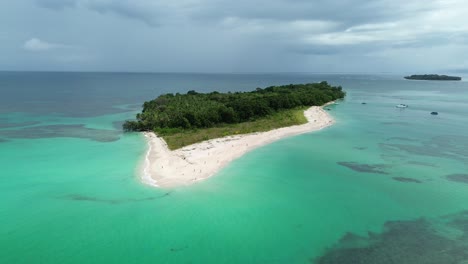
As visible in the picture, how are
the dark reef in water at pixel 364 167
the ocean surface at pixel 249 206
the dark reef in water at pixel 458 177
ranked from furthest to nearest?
the dark reef in water at pixel 364 167
the dark reef in water at pixel 458 177
the ocean surface at pixel 249 206

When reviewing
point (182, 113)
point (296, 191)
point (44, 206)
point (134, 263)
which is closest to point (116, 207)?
point (44, 206)

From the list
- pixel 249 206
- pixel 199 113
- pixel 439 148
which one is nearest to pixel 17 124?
pixel 199 113

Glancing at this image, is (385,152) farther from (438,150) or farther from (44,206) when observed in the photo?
(44,206)

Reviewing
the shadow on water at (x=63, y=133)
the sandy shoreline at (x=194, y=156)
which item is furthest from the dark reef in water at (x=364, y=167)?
the shadow on water at (x=63, y=133)

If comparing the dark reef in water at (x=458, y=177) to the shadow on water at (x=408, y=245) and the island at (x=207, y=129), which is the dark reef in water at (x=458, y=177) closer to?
the shadow on water at (x=408, y=245)

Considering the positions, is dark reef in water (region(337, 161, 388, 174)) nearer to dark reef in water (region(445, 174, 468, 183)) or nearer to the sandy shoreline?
dark reef in water (region(445, 174, 468, 183))

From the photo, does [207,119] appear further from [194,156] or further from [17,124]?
[17,124]
